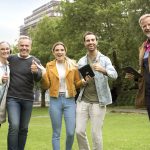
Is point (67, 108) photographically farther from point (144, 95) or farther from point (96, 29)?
point (96, 29)

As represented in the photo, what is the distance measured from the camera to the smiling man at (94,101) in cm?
790

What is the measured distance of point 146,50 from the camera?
6.56 meters

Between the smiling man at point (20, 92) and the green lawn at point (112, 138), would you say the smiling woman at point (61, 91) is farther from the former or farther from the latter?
the green lawn at point (112, 138)

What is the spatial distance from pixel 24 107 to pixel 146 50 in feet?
8.83

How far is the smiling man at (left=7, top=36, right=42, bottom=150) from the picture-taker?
780 cm

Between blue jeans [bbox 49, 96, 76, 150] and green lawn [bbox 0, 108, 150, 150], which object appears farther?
green lawn [bbox 0, 108, 150, 150]

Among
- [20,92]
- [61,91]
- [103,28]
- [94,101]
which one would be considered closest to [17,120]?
[20,92]

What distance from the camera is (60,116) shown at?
797cm

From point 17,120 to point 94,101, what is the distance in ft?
4.83

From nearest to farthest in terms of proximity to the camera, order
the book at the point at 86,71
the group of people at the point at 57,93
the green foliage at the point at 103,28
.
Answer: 1. the book at the point at 86,71
2. the group of people at the point at 57,93
3. the green foliage at the point at 103,28

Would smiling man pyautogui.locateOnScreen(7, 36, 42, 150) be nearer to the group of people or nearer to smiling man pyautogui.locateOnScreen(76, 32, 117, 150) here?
the group of people

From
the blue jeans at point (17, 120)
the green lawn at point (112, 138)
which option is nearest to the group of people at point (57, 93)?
the blue jeans at point (17, 120)

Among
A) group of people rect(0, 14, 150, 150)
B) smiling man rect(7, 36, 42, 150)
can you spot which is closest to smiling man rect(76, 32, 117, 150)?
group of people rect(0, 14, 150, 150)

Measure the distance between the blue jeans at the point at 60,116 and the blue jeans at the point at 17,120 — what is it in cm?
48
